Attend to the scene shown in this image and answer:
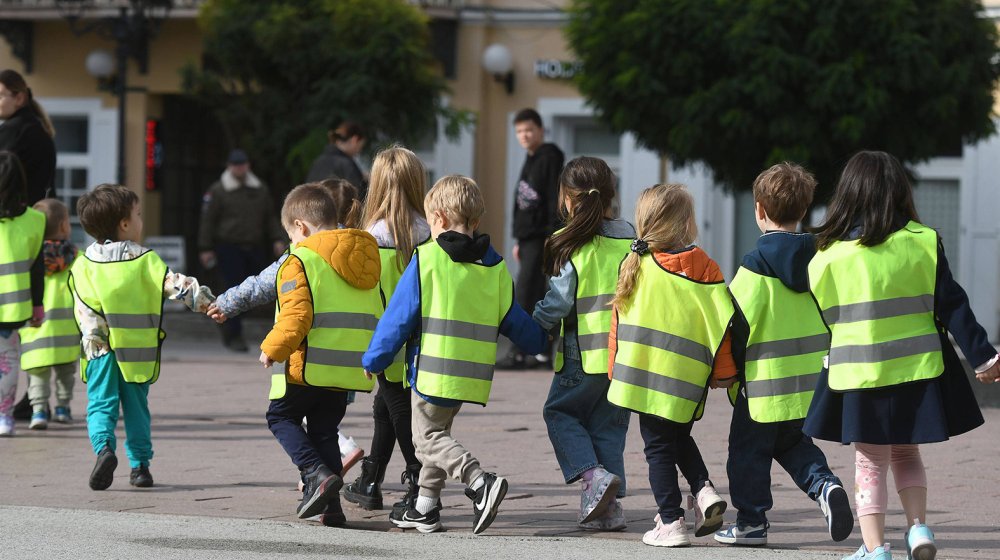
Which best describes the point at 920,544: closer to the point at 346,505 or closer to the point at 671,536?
the point at 671,536

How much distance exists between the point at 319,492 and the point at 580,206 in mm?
1464

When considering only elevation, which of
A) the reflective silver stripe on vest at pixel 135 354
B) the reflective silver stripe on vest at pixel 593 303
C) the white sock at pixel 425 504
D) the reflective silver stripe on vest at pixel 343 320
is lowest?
the white sock at pixel 425 504

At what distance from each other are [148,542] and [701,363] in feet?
6.73

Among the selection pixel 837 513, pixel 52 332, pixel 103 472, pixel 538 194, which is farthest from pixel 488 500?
pixel 538 194

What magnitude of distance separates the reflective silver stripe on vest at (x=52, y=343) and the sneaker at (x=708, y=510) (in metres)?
4.52

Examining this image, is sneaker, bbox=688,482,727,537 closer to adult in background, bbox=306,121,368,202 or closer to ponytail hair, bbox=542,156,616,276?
ponytail hair, bbox=542,156,616,276

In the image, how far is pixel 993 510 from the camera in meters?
6.83

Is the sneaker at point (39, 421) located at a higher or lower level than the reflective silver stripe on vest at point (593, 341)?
lower

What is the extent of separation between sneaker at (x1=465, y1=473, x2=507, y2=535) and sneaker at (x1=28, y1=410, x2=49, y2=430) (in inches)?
161

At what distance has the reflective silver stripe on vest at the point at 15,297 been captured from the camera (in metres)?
8.69

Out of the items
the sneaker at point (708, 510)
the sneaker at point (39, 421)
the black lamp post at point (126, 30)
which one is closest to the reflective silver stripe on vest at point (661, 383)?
the sneaker at point (708, 510)

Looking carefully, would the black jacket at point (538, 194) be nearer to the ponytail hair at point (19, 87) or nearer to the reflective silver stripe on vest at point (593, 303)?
the ponytail hair at point (19, 87)

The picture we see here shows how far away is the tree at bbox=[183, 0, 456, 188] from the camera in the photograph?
18.3m

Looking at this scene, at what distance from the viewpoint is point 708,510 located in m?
5.93
